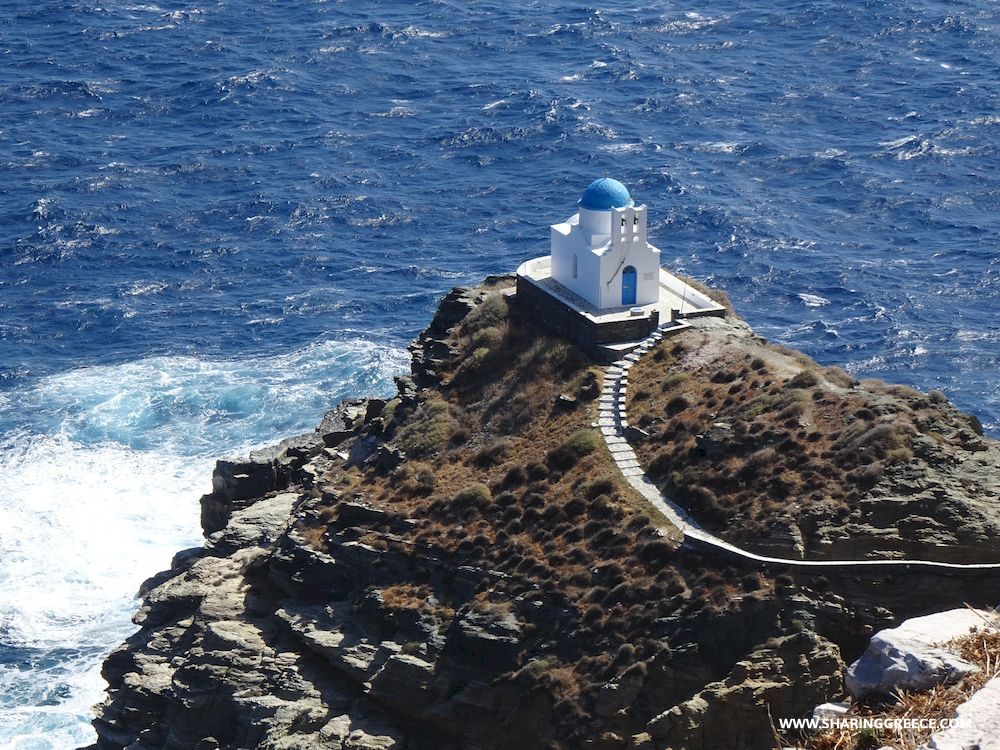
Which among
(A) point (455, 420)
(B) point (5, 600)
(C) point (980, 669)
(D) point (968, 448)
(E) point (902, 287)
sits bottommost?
(B) point (5, 600)

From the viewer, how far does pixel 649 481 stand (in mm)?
60562

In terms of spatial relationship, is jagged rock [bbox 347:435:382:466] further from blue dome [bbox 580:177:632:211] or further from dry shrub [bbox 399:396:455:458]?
blue dome [bbox 580:177:632:211]

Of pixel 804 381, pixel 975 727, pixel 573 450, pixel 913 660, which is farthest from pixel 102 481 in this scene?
pixel 975 727

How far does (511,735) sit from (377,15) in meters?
110

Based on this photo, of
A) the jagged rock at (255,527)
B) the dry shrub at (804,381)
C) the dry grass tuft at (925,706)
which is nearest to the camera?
the dry grass tuft at (925,706)

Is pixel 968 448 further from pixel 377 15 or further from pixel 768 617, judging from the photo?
pixel 377 15

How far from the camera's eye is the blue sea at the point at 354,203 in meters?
92.8

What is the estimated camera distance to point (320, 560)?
63.7 meters

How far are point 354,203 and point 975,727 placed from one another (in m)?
94.8

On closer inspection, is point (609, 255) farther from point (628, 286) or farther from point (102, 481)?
point (102, 481)

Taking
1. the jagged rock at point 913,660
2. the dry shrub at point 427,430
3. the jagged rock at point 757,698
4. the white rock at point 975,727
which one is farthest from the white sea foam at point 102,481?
the white rock at point 975,727

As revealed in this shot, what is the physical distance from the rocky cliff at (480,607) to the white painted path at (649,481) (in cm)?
53

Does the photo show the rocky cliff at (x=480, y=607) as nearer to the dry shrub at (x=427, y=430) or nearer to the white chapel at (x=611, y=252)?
the dry shrub at (x=427, y=430)

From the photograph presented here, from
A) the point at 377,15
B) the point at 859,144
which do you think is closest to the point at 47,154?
the point at 377,15
